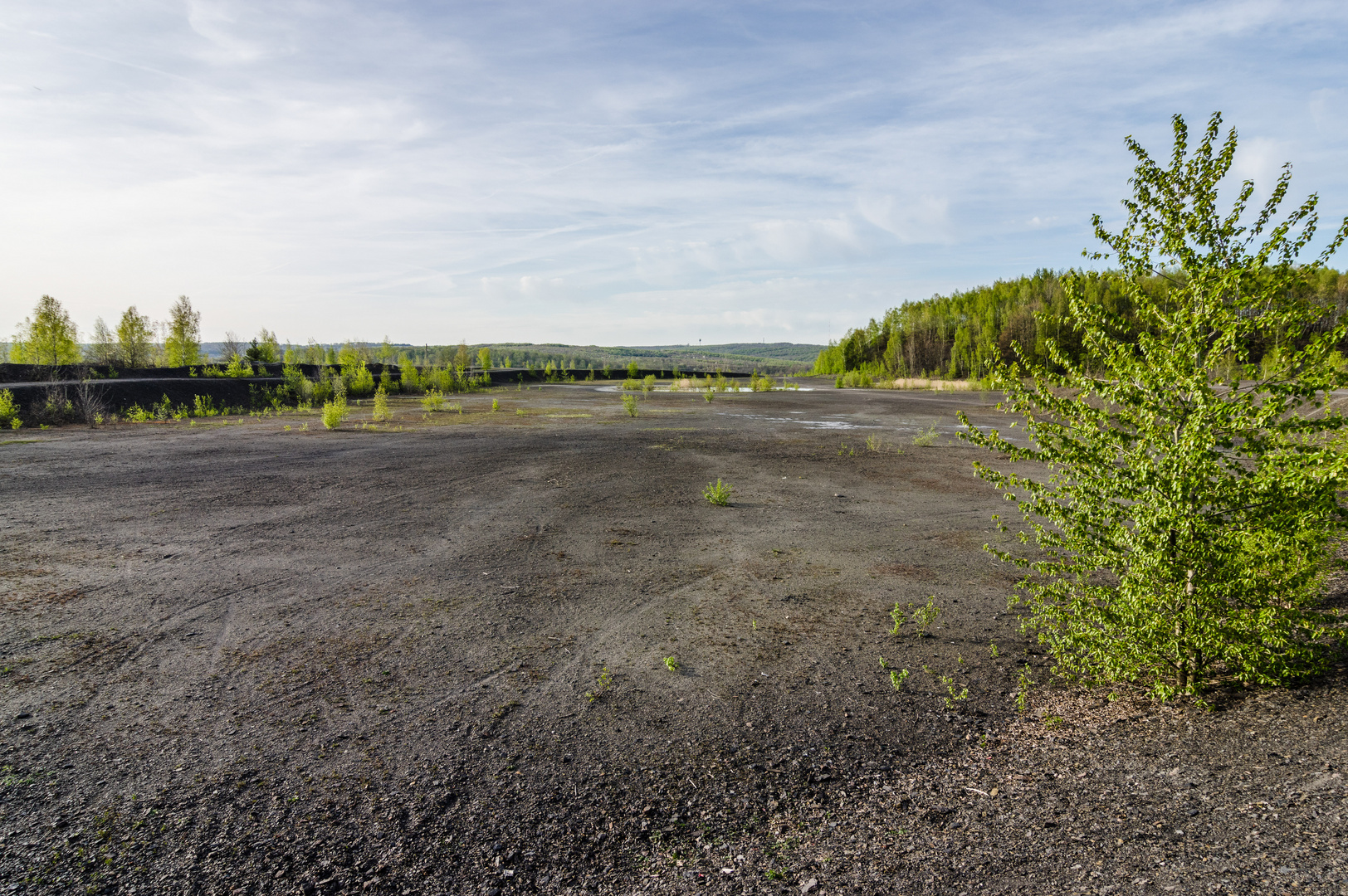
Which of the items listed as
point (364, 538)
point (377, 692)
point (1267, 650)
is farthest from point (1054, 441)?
point (364, 538)

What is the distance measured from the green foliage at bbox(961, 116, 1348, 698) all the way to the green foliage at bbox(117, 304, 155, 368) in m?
52.6

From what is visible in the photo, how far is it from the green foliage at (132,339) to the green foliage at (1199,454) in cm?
5261

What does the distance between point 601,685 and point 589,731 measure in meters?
0.57

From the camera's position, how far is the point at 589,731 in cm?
396

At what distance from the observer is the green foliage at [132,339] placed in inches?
1644

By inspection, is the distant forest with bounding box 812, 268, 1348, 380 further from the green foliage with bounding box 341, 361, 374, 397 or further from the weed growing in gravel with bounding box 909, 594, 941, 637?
the weed growing in gravel with bounding box 909, 594, 941, 637

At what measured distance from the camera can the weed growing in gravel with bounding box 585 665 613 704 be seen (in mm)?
4379

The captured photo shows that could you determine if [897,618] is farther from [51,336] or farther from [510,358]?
[510,358]

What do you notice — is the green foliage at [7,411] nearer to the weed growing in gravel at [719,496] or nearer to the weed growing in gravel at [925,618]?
the weed growing in gravel at [719,496]

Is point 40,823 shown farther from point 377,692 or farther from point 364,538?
point 364,538

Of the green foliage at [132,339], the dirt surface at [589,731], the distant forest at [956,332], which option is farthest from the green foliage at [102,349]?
the distant forest at [956,332]

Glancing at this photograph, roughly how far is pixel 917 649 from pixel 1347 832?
2.61 meters

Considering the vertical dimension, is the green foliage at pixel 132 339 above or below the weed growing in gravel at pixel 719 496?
above

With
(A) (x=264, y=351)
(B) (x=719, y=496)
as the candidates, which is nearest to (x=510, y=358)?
(A) (x=264, y=351)
